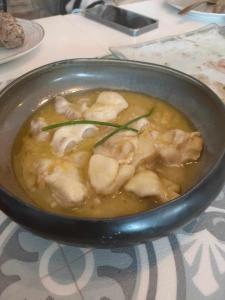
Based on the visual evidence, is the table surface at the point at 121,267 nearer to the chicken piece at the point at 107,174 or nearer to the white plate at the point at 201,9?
the chicken piece at the point at 107,174

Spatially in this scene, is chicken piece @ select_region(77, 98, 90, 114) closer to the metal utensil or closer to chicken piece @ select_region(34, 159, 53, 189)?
chicken piece @ select_region(34, 159, 53, 189)

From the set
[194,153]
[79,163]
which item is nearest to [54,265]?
[79,163]

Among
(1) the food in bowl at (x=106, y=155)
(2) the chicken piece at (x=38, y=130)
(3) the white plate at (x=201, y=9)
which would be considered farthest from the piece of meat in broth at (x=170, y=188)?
(3) the white plate at (x=201, y=9)

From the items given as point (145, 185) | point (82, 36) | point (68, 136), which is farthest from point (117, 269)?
point (82, 36)

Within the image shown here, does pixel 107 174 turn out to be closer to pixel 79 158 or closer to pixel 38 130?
pixel 79 158

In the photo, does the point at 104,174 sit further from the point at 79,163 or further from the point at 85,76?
the point at 85,76
